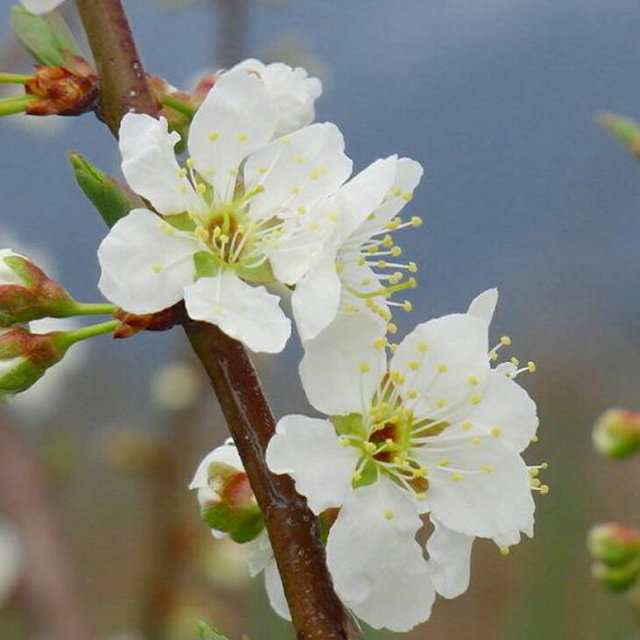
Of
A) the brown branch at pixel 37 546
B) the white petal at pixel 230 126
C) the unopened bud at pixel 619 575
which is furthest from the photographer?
the brown branch at pixel 37 546

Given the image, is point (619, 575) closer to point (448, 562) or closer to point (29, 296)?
point (448, 562)

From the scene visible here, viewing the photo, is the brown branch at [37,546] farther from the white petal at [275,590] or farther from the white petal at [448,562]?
the white petal at [448,562]

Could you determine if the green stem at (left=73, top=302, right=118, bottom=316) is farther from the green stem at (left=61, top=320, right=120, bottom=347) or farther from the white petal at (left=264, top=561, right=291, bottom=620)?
the white petal at (left=264, top=561, right=291, bottom=620)

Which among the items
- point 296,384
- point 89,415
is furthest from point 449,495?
point 89,415

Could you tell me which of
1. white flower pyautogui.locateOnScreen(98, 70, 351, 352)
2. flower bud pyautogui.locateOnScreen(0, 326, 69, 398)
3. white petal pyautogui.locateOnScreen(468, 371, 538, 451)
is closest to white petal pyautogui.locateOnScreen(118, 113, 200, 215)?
white flower pyautogui.locateOnScreen(98, 70, 351, 352)

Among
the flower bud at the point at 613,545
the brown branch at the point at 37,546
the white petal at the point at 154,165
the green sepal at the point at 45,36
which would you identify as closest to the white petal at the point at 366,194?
the white petal at the point at 154,165

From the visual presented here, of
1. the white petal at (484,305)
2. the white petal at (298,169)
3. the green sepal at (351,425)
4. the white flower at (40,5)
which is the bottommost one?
the green sepal at (351,425)

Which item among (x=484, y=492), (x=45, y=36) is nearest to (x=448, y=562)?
(x=484, y=492)
